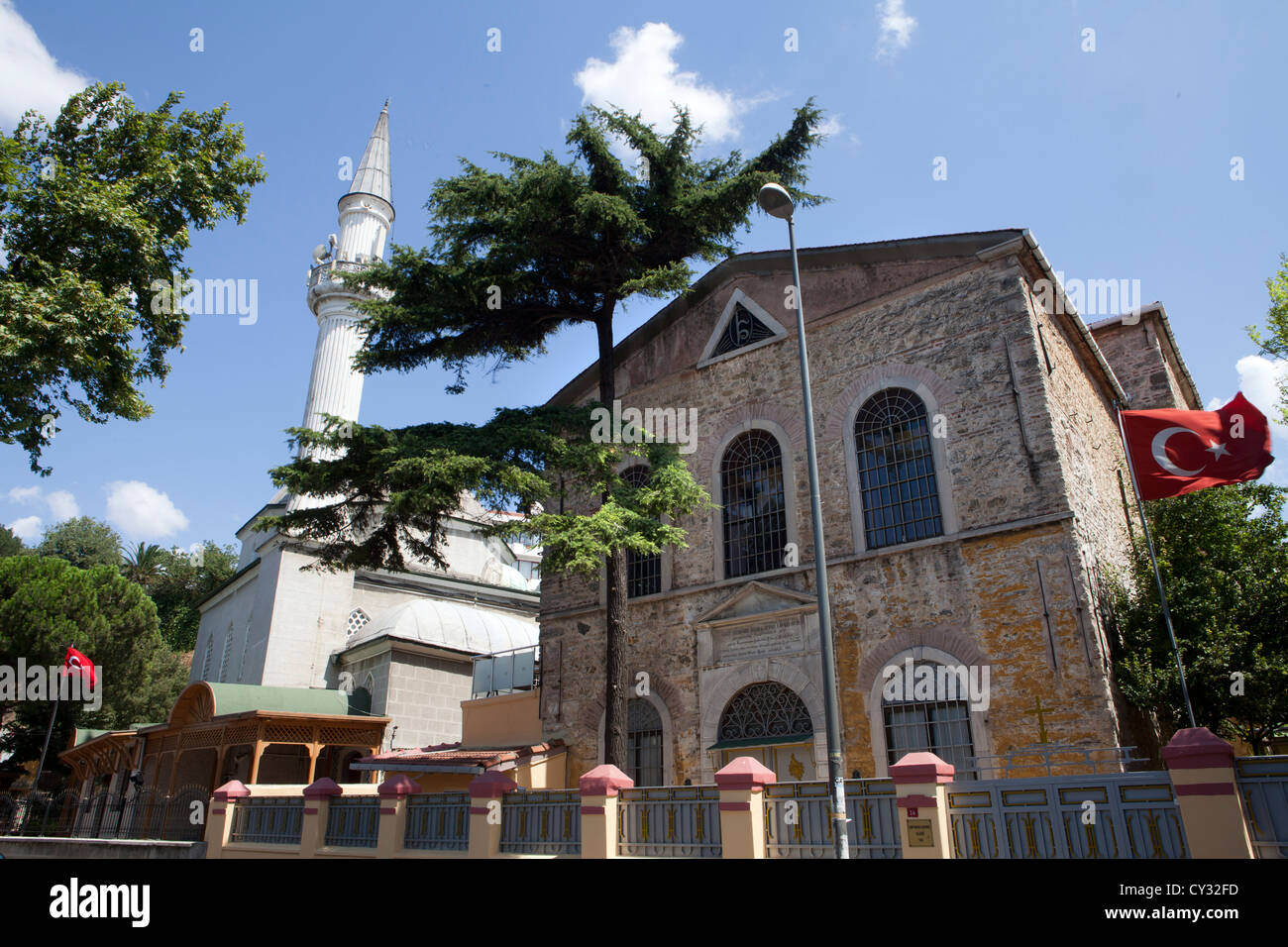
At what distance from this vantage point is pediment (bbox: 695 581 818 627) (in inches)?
521

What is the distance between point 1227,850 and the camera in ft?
20.2

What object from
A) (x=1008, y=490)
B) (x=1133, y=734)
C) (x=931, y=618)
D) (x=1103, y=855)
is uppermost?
(x=1008, y=490)

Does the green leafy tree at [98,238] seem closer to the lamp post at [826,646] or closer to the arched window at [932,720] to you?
the lamp post at [826,646]

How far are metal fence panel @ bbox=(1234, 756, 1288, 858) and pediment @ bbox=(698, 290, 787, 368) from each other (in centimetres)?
1063

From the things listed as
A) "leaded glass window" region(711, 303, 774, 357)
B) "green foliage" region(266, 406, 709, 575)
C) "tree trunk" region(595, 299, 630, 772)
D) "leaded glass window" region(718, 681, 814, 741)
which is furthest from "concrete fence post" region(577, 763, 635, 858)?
"leaded glass window" region(711, 303, 774, 357)

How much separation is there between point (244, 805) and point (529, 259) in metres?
10.7

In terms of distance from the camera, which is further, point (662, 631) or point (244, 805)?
point (662, 631)

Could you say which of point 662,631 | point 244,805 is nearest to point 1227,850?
point 662,631

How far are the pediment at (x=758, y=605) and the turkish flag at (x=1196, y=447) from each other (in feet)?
18.2

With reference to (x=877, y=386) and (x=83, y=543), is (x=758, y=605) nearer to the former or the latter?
(x=877, y=386)

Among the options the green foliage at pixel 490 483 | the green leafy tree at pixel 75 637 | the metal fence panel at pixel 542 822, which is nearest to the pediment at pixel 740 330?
the green foliage at pixel 490 483

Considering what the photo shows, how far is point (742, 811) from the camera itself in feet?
27.4

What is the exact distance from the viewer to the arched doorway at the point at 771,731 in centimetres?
1252
